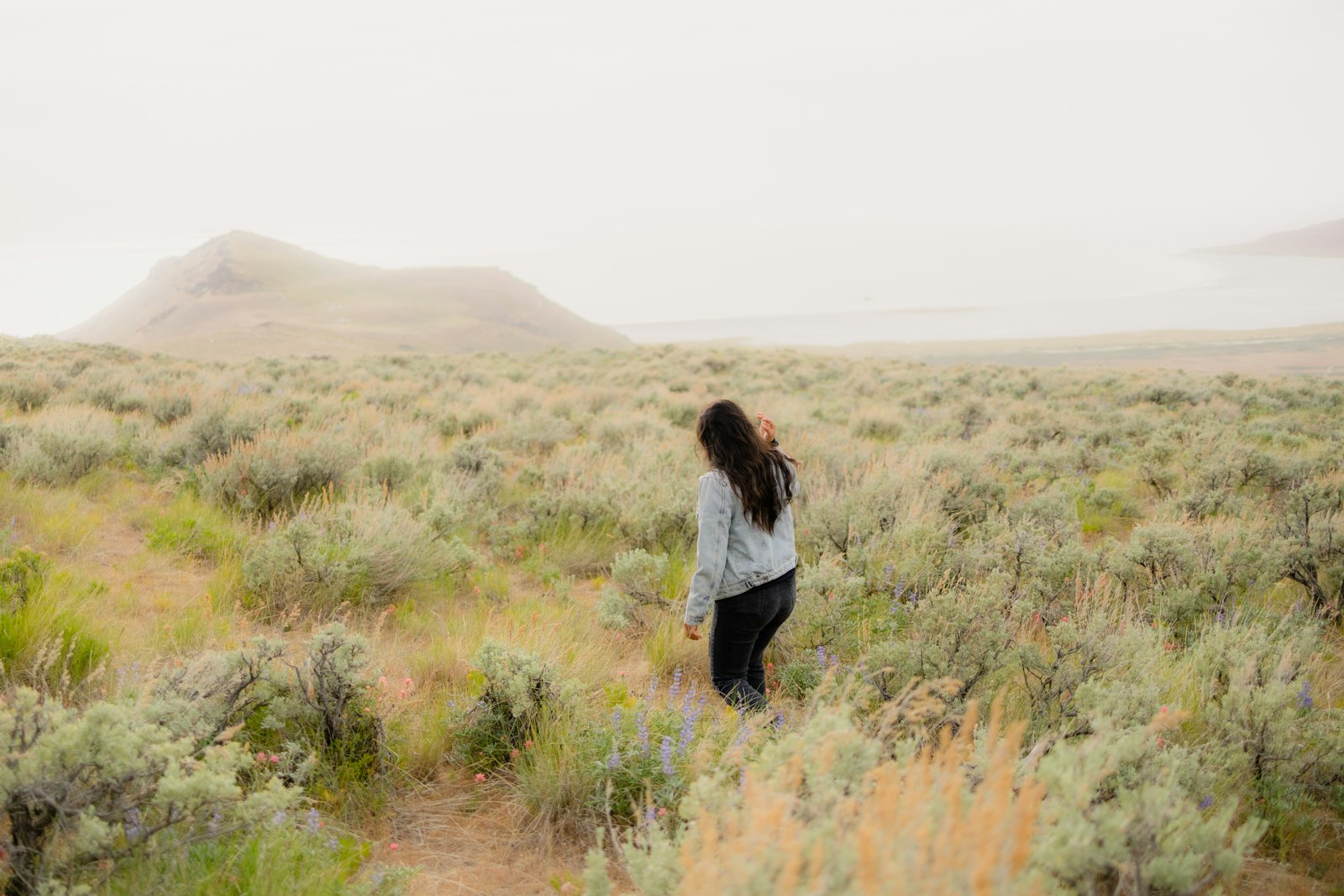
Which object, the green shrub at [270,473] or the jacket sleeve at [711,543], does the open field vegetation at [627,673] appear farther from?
the jacket sleeve at [711,543]

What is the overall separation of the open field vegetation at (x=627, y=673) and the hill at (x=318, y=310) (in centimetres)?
4714

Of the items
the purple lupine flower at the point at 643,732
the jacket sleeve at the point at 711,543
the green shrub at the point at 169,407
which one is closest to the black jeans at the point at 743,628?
the jacket sleeve at the point at 711,543

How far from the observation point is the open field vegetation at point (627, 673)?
1.81 meters

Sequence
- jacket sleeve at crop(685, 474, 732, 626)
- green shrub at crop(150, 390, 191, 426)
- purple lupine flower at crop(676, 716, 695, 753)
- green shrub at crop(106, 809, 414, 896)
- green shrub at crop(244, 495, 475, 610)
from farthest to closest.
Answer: green shrub at crop(150, 390, 191, 426)
green shrub at crop(244, 495, 475, 610)
jacket sleeve at crop(685, 474, 732, 626)
purple lupine flower at crop(676, 716, 695, 753)
green shrub at crop(106, 809, 414, 896)

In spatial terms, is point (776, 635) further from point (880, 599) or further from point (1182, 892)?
point (1182, 892)

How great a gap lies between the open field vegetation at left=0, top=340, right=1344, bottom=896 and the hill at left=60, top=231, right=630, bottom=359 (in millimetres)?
47144

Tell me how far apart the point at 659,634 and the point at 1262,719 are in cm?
303

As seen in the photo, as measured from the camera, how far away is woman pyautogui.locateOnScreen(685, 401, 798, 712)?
3758 millimetres

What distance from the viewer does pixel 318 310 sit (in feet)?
244

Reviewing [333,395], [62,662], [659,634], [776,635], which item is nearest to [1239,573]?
[776,635]

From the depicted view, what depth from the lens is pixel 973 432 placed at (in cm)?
1146

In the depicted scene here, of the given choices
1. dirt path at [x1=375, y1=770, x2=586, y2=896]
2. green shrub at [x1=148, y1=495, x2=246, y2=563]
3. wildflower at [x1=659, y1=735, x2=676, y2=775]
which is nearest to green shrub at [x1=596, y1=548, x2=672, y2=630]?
dirt path at [x1=375, y1=770, x2=586, y2=896]

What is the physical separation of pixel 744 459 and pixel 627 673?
59.8 inches

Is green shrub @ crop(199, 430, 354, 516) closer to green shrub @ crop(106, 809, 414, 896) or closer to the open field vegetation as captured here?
the open field vegetation
